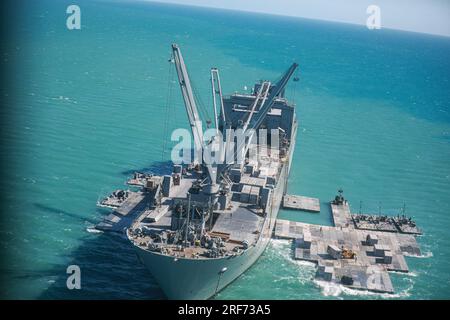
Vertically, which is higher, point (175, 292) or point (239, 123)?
point (239, 123)

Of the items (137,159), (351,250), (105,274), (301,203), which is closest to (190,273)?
(105,274)

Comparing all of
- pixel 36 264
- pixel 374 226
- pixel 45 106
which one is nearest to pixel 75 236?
pixel 36 264

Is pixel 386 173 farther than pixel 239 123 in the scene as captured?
Yes

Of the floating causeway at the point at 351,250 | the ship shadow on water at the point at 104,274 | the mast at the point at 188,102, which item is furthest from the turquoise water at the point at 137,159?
the mast at the point at 188,102

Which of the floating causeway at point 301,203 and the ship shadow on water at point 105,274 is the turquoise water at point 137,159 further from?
the floating causeway at point 301,203

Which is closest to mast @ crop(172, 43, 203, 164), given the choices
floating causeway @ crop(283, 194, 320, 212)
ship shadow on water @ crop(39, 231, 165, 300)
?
ship shadow on water @ crop(39, 231, 165, 300)

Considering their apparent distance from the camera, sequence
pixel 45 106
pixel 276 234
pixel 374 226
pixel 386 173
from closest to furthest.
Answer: pixel 276 234 → pixel 374 226 → pixel 386 173 → pixel 45 106

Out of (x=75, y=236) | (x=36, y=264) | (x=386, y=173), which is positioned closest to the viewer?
(x=36, y=264)
